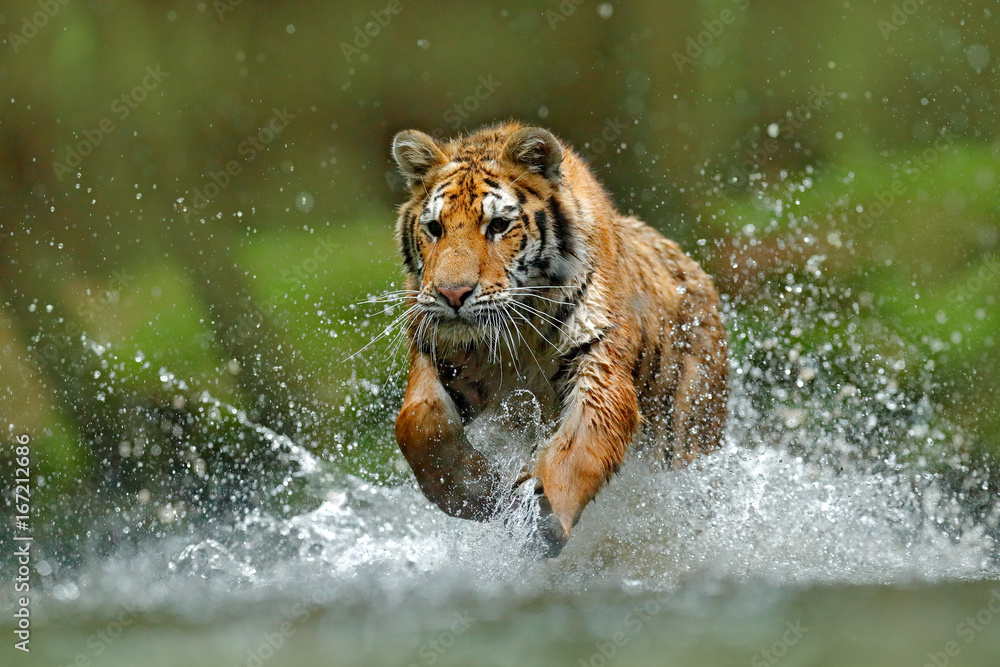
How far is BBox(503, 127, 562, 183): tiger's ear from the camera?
13.9ft

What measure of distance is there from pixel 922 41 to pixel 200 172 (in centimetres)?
545

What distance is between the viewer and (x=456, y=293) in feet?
12.7

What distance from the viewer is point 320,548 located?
5711mm

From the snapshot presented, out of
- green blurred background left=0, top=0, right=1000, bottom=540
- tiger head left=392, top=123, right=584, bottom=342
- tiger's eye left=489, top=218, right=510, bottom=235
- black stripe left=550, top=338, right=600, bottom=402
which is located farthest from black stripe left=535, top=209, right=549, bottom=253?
green blurred background left=0, top=0, right=1000, bottom=540

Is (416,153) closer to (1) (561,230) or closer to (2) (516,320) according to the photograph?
(1) (561,230)

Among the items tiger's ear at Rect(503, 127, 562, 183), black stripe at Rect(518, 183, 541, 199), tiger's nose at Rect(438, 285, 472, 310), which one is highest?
tiger's ear at Rect(503, 127, 562, 183)

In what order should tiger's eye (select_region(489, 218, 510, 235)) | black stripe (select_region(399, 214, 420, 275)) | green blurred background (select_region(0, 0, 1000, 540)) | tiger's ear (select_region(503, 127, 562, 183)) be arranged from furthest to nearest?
green blurred background (select_region(0, 0, 1000, 540)), black stripe (select_region(399, 214, 420, 275)), tiger's ear (select_region(503, 127, 562, 183)), tiger's eye (select_region(489, 218, 510, 235))

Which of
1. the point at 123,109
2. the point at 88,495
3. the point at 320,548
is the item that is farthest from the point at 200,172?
the point at 320,548

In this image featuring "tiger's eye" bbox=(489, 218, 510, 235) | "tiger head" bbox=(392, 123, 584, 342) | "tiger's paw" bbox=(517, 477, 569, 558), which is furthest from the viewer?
"tiger's eye" bbox=(489, 218, 510, 235)

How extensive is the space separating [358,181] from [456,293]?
173 inches

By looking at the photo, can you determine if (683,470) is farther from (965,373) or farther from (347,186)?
(347,186)

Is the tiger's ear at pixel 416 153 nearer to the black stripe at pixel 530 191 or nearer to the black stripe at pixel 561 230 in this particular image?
the black stripe at pixel 530 191

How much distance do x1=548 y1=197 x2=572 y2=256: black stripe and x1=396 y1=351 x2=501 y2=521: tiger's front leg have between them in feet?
2.63

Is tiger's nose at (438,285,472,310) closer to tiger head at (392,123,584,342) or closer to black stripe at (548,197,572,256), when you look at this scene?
tiger head at (392,123,584,342)
